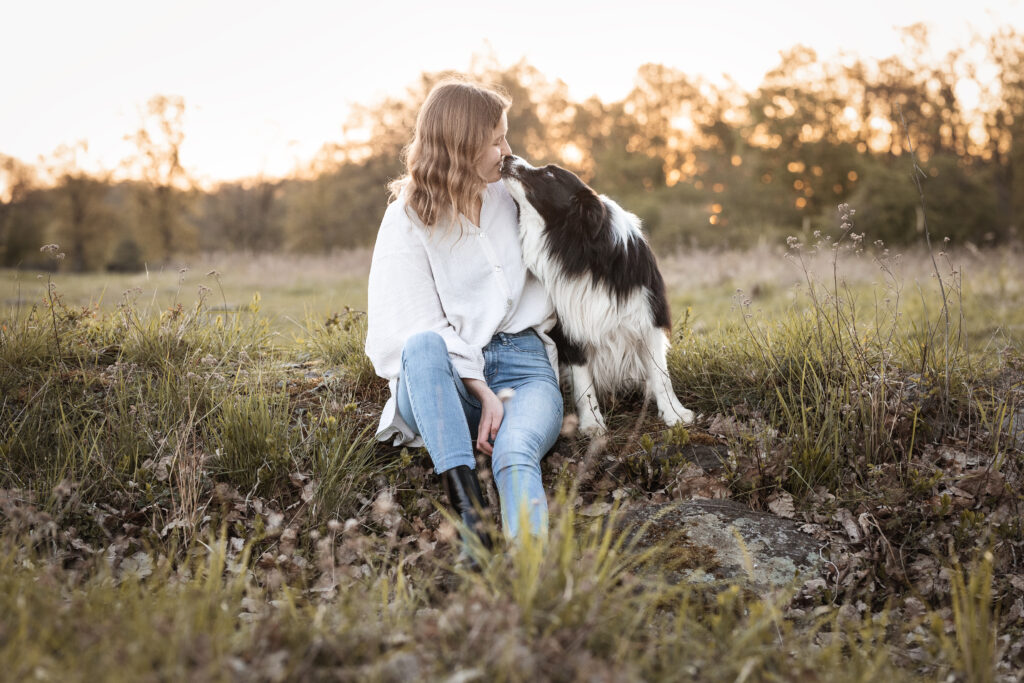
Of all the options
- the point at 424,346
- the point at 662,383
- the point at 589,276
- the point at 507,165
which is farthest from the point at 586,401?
the point at 507,165

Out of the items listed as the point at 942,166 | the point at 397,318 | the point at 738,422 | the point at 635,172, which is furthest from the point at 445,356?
the point at 635,172

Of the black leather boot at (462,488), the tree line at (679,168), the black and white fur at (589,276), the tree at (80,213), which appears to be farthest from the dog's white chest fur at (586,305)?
the tree at (80,213)

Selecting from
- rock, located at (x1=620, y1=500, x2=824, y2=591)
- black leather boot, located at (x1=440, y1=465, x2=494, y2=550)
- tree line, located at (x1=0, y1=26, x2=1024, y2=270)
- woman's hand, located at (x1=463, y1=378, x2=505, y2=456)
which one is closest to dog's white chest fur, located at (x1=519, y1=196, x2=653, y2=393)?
woman's hand, located at (x1=463, y1=378, x2=505, y2=456)

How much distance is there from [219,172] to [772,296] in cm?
2343

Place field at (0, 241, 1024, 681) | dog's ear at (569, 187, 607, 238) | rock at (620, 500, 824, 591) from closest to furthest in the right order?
field at (0, 241, 1024, 681)
rock at (620, 500, 824, 591)
dog's ear at (569, 187, 607, 238)

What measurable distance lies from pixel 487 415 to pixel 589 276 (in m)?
0.91

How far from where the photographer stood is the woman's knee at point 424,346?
2.83 m

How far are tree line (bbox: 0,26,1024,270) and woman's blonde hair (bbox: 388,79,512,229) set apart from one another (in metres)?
16.4

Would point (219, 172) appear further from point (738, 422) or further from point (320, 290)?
point (738, 422)

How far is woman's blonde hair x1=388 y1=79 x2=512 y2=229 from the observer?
318cm

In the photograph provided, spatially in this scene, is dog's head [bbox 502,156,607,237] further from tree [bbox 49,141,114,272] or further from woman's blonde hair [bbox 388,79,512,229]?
tree [bbox 49,141,114,272]

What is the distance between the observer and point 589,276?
339 centimetres

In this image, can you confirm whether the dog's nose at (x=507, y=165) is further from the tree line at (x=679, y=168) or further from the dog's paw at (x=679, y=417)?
the tree line at (x=679, y=168)

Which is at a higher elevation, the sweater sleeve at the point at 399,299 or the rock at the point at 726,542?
the sweater sleeve at the point at 399,299
